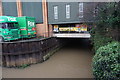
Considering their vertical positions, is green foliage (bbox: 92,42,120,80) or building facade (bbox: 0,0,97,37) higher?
building facade (bbox: 0,0,97,37)

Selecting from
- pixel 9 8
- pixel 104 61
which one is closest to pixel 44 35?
pixel 9 8

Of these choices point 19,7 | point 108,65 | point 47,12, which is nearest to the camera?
point 108,65

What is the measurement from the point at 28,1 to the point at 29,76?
Result: 13.5m

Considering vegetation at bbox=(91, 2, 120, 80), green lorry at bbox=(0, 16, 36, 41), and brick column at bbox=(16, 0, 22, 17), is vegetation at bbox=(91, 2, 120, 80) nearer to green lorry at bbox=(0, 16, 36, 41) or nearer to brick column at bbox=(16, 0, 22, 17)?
green lorry at bbox=(0, 16, 36, 41)

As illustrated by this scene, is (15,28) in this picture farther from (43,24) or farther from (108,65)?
(108,65)

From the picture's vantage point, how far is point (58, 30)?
16.0 meters

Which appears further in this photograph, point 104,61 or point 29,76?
point 29,76

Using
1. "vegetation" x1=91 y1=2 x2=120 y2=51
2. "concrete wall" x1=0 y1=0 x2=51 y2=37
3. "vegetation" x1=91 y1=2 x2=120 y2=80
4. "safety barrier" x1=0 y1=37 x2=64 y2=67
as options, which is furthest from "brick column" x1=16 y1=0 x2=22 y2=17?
"vegetation" x1=91 y1=2 x2=120 y2=80

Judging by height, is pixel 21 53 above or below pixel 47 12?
below

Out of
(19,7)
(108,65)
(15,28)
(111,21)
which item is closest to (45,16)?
(19,7)

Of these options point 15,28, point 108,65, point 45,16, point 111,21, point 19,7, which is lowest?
point 108,65

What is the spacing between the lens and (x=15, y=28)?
12.1 meters

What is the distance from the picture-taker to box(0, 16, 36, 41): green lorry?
11.0m

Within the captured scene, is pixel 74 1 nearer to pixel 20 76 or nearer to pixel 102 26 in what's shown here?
pixel 102 26
